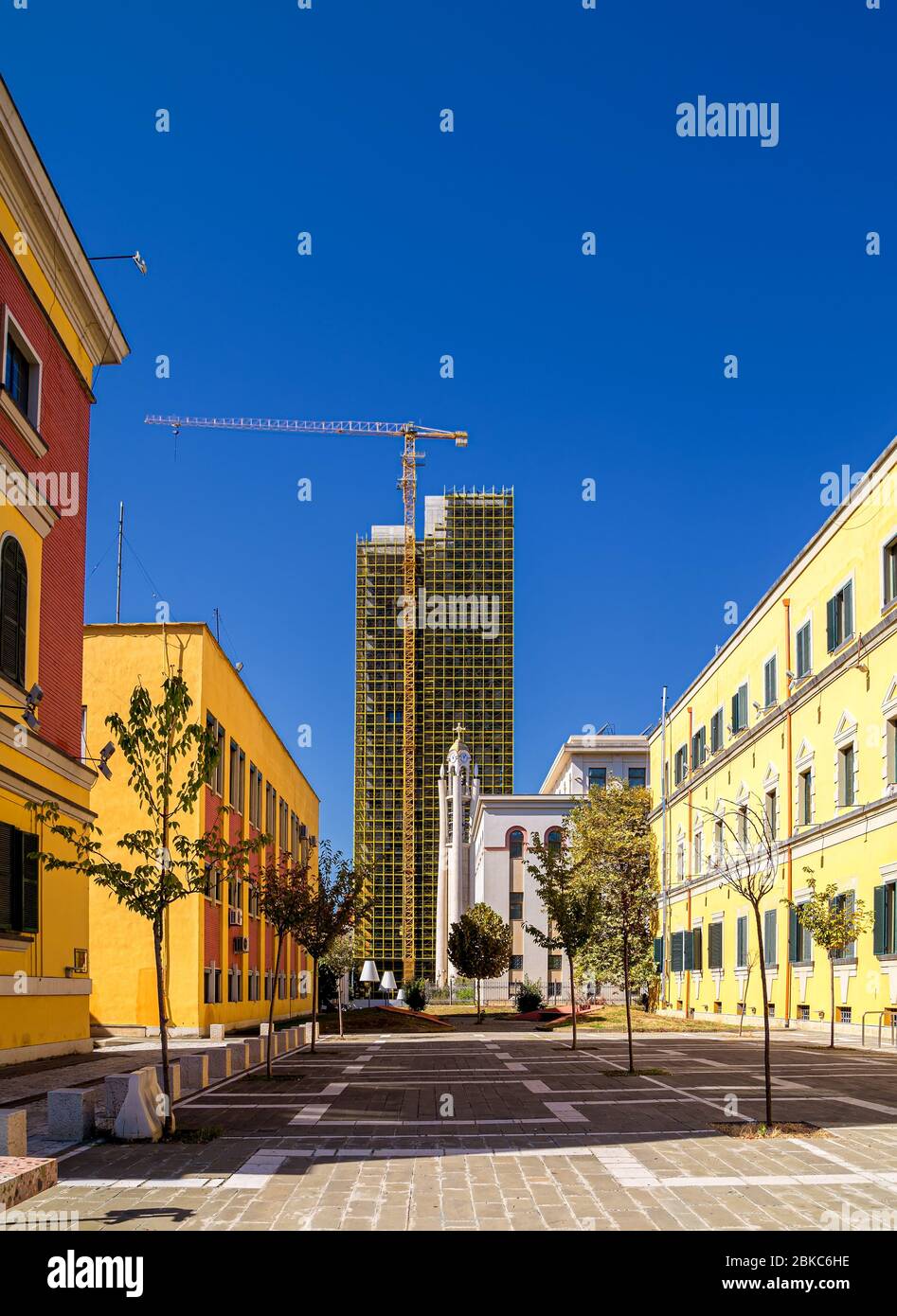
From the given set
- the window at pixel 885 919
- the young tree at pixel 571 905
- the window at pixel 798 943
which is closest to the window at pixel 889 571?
the window at pixel 885 919

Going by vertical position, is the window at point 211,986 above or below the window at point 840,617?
below

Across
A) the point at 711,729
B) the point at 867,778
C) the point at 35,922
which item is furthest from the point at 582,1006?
the point at 35,922

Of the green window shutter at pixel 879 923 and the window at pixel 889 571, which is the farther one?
the window at pixel 889 571

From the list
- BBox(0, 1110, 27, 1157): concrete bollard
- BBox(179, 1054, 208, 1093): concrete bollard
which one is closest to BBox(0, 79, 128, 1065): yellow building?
BBox(179, 1054, 208, 1093): concrete bollard

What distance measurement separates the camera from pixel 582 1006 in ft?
180

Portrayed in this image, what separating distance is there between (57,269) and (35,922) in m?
12.2

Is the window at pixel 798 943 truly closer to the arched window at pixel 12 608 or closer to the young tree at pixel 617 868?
the young tree at pixel 617 868

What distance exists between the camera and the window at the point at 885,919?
2852cm

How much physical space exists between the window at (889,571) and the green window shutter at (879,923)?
259 inches

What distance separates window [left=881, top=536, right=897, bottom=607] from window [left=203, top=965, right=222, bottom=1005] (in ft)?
62.9

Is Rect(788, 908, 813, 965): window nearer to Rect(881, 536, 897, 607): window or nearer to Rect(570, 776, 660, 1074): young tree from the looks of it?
Rect(570, 776, 660, 1074): young tree

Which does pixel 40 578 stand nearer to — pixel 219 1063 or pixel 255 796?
pixel 219 1063

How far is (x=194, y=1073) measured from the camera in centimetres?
1845
